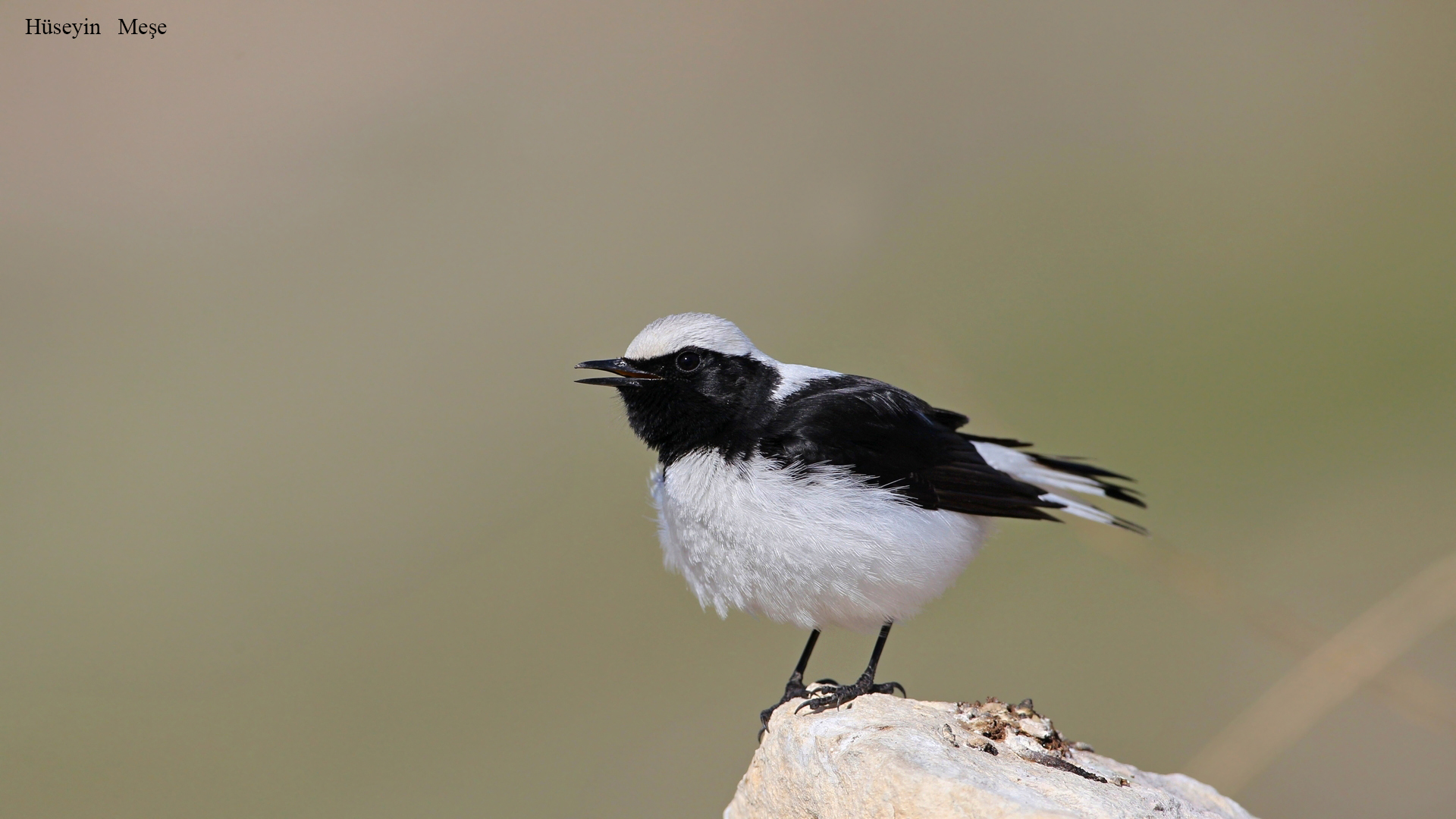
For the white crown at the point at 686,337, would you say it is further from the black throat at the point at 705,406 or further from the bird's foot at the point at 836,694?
the bird's foot at the point at 836,694

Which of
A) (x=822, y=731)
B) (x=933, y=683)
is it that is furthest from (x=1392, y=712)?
(x=822, y=731)

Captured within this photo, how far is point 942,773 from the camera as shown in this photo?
8.45ft

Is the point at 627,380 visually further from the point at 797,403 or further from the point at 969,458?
the point at 969,458

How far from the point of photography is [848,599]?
3596 mm

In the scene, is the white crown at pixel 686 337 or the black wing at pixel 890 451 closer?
the black wing at pixel 890 451

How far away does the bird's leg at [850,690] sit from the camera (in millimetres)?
A: 3619

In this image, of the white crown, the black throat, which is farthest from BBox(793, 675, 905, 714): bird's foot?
the white crown

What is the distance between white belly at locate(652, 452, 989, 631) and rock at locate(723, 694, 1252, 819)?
0.41 meters

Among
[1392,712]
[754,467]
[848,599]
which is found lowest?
[848,599]

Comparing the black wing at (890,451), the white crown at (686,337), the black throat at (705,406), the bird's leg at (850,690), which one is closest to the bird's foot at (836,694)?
the bird's leg at (850,690)

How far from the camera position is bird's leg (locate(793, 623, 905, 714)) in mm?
3619

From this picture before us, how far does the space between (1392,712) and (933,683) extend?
2.92 m

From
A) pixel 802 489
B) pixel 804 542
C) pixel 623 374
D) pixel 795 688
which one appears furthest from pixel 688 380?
pixel 795 688

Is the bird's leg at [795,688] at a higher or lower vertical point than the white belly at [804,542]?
lower
